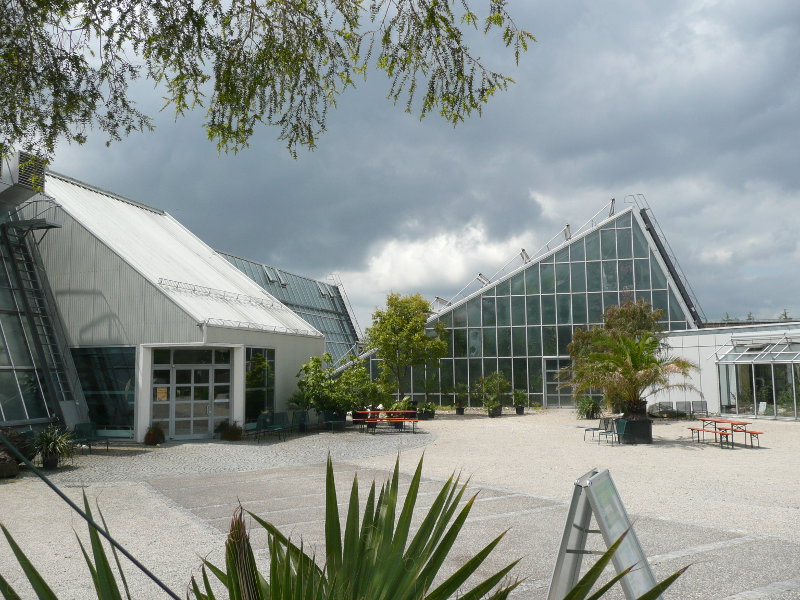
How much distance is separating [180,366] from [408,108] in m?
16.2

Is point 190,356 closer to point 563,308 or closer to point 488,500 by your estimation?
point 488,500

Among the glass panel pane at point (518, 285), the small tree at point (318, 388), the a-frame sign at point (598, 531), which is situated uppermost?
the glass panel pane at point (518, 285)

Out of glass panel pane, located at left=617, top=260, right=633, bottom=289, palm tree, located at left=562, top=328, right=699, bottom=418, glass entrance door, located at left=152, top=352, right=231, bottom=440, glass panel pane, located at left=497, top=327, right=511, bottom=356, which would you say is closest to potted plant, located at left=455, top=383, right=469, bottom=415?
glass panel pane, located at left=497, top=327, right=511, bottom=356

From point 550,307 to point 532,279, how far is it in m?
1.69

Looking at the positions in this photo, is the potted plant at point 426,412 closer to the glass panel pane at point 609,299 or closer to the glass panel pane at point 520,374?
the glass panel pane at point 520,374

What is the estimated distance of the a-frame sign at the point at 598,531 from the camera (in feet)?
14.2

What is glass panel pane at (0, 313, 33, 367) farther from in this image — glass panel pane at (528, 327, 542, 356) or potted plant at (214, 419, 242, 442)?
glass panel pane at (528, 327, 542, 356)

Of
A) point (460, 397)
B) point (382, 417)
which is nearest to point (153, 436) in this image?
point (382, 417)

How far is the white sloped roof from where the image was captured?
68.9ft

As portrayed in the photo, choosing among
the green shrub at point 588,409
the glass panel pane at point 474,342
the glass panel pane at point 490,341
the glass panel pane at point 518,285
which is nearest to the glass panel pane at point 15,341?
the green shrub at point 588,409

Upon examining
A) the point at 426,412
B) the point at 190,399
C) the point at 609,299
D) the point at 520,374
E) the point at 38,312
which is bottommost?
the point at 426,412

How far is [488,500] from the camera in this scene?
36.1 feet

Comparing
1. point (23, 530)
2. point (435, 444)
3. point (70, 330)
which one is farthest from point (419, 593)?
point (70, 330)

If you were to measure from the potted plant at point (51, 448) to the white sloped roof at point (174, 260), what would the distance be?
561cm
